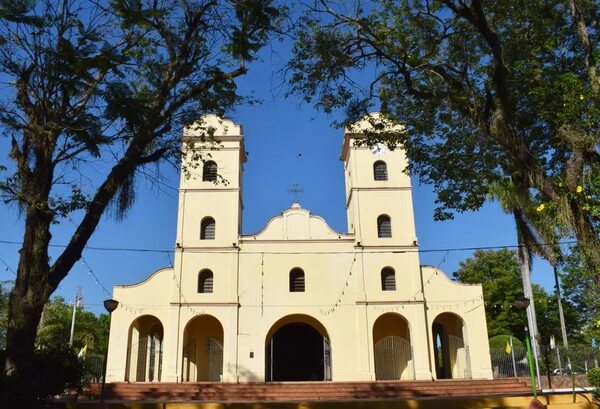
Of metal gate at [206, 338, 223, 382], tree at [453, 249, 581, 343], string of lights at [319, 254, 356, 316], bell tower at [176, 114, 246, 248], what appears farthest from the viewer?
tree at [453, 249, 581, 343]

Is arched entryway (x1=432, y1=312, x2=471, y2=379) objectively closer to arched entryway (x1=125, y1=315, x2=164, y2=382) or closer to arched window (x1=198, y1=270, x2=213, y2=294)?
arched window (x1=198, y1=270, x2=213, y2=294)

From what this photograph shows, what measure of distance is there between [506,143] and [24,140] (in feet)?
27.7

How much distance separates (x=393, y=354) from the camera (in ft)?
78.2

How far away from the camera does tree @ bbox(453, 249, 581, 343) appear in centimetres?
3747

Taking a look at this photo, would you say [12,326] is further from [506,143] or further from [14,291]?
[506,143]

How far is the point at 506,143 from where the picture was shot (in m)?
10.4

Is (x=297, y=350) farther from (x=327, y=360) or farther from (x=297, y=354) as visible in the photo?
(x=327, y=360)

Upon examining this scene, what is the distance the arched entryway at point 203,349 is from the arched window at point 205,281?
1.13 metres

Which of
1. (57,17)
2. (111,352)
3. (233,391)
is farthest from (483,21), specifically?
(111,352)

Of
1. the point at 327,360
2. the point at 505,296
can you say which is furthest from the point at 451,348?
the point at 505,296

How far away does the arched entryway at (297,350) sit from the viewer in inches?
943

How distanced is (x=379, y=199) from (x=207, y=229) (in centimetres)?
773

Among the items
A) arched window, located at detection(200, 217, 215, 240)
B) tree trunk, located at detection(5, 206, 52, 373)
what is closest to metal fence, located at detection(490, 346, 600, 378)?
arched window, located at detection(200, 217, 215, 240)

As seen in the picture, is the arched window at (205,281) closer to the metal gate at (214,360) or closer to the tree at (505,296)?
the metal gate at (214,360)
